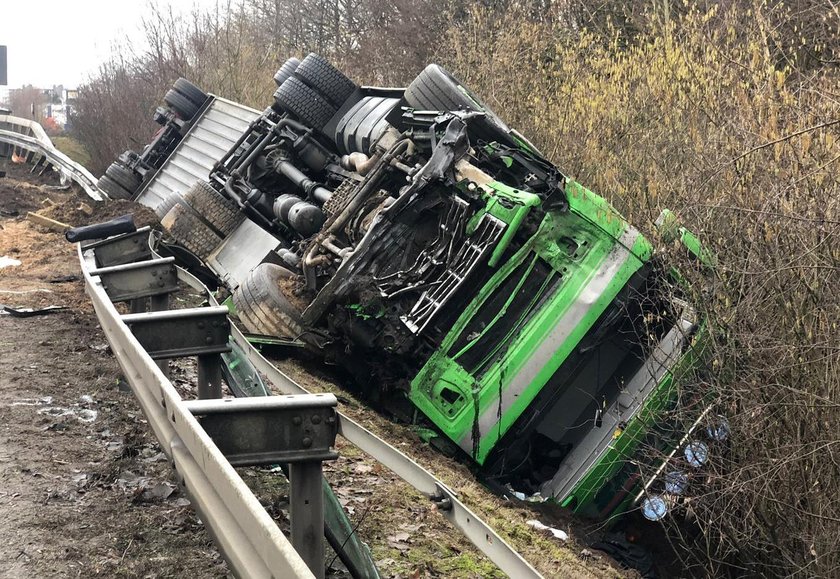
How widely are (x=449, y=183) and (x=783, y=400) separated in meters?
2.69

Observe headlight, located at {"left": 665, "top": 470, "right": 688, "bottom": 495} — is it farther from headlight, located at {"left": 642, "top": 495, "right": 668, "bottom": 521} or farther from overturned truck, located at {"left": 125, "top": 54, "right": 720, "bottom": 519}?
headlight, located at {"left": 642, "top": 495, "right": 668, "bottom": 521}

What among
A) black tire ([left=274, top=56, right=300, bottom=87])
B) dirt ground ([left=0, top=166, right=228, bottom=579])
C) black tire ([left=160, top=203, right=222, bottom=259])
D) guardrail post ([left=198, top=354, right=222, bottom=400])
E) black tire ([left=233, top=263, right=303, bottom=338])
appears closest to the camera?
dirt ground ([left=0, top=166, right=228, bottom=579])

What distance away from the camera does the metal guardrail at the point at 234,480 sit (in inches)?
85.3

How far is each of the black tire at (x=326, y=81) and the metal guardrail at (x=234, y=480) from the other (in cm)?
640

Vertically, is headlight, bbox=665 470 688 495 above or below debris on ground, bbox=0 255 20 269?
above

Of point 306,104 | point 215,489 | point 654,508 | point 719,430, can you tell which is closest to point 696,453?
point 719,430

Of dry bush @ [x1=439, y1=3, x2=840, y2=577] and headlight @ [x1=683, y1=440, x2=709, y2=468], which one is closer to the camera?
dry bush @ [x1=439, y1=3, x2=840, y2=577]

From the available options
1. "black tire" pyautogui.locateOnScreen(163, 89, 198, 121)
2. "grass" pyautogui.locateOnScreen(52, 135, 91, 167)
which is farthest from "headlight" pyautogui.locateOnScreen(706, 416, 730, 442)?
"grass" pyautogui.locateOnScreen(52, 135, 91, 167)

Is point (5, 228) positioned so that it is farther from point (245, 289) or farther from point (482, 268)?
point (482, 268)

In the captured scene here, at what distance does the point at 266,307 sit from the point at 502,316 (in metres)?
2.20

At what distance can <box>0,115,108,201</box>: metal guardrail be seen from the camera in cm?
1648

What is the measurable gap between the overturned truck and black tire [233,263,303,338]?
0.02 m

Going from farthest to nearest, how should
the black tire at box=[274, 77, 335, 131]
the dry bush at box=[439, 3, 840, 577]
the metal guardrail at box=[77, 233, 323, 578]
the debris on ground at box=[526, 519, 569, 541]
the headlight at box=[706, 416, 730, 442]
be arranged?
the black tire at box=[274, 77, 335, 131] < the debris on ground at box=[526, 519, 569, 541] < the headlight at box=[706, 416, 730, 442] < the dry bush at box=[439, 3, 840, 577] < the metal guardrail at box=[77, 233, 323, 578]

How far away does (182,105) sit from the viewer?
45.5ft
